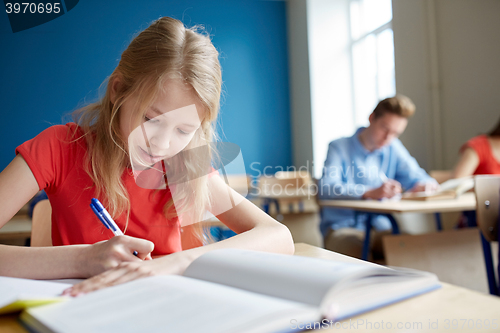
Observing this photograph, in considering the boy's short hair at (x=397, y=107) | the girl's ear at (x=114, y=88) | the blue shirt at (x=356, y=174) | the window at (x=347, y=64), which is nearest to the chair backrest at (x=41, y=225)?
the girl's ear at (x=114, y=88)

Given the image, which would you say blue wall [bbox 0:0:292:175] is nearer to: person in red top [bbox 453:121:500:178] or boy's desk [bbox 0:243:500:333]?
boy's desk [bbox 0:243:500:333]

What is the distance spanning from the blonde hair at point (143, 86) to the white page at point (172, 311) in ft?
1.59

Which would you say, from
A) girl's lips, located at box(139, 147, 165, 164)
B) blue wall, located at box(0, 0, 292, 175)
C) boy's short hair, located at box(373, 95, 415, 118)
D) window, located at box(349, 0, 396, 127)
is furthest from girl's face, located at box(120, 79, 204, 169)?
window, located at box(349, 0, 396, 127)

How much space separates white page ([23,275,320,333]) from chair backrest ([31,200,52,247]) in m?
0.69

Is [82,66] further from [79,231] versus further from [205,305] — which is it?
[205,305]

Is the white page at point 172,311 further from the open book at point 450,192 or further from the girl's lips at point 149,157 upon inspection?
the open book at point 450,192

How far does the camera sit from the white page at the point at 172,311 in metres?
0.29

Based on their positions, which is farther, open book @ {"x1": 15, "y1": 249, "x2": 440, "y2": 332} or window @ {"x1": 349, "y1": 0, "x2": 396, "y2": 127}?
window @ {"x1": 349, "y1": 0, "x2": 396, "y2": 127}

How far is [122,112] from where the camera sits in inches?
33.0

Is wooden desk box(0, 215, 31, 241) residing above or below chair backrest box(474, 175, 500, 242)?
above

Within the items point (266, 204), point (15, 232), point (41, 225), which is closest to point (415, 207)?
point (41, 225)

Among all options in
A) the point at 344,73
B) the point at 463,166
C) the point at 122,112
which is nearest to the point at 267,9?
the point at 122,112

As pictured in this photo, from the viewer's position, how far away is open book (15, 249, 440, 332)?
30 cm

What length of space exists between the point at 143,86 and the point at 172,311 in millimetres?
571
